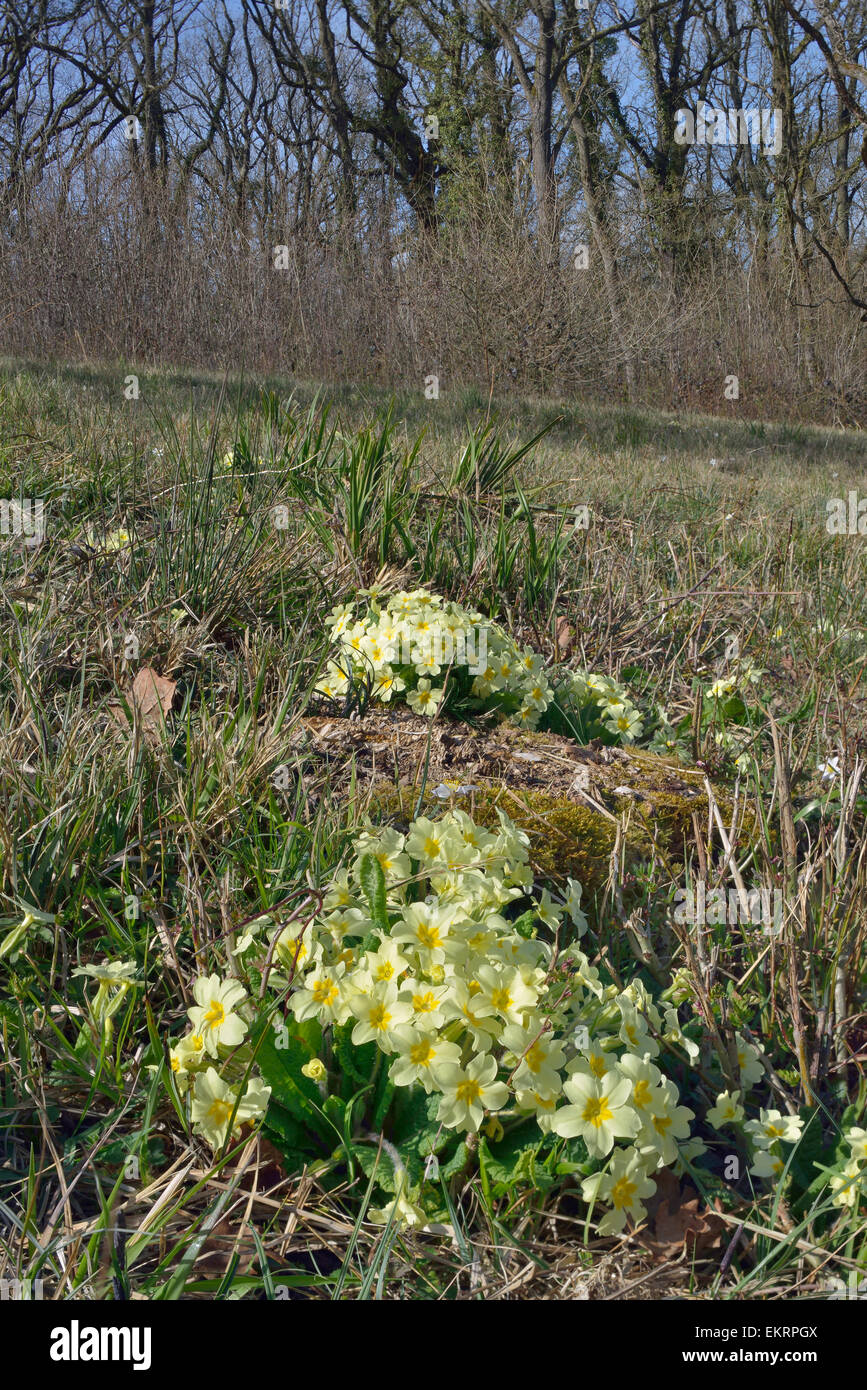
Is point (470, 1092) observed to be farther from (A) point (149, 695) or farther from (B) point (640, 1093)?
(A) point (149, 695)

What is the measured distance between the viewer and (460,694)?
2262 mm

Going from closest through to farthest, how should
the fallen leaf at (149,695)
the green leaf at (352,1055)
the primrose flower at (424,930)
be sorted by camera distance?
the primrose flower at (424,930) → the green leaf at (352,1055) → the fallen leaf at (149,695)

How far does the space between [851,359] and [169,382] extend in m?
9.50

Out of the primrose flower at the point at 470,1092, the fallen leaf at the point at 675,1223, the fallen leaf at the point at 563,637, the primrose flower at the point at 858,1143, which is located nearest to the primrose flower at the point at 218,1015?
the primrose flower at the point at 470,1092

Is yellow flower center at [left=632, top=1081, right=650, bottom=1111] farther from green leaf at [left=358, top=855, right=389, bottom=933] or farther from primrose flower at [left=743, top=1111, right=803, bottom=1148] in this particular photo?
green leaf at [left=358, top=855, right=389, bottom=933]

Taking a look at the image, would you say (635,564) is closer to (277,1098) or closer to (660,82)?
(277,1098)

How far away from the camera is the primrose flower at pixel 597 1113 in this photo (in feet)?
3.28

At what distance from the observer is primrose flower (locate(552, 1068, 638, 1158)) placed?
1.00m

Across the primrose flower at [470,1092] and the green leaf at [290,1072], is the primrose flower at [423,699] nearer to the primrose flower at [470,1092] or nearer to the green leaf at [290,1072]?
the green leaf at [290,1072]

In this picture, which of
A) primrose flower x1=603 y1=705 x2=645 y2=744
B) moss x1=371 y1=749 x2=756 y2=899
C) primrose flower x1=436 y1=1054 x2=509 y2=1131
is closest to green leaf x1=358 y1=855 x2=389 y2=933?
primrose flower x1=436 y1=1054 x2=509 y2=1131

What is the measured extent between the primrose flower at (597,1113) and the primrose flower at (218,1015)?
15.0 inches

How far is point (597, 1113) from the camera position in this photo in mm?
1026

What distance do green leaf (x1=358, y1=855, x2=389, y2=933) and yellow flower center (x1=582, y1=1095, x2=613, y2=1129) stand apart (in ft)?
1.13
